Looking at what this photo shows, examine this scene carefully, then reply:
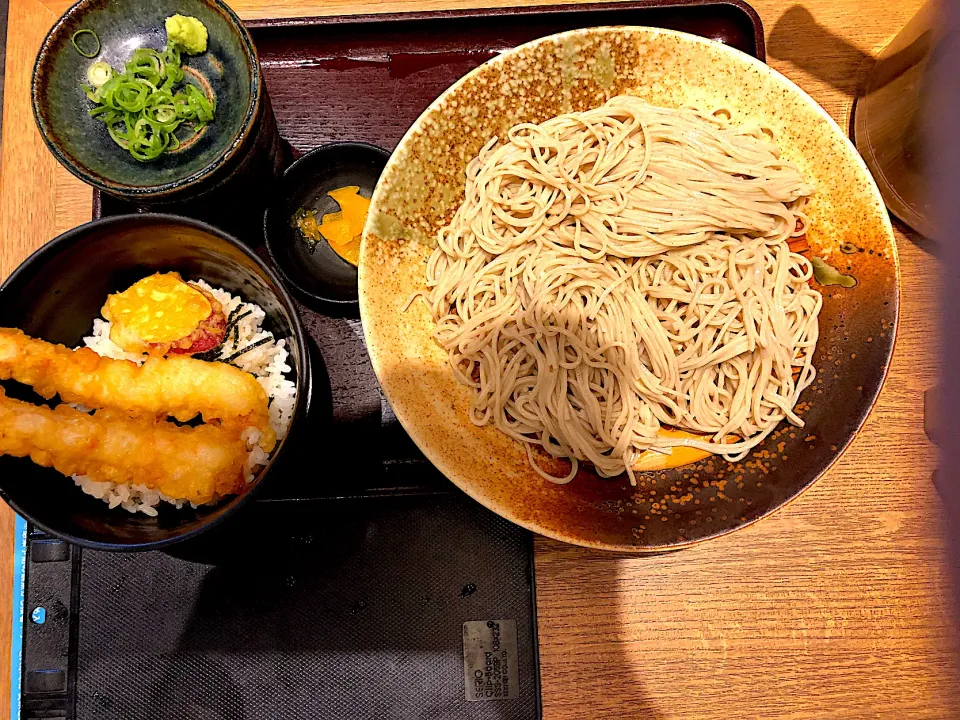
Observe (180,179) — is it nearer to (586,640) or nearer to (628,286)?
(628,286)

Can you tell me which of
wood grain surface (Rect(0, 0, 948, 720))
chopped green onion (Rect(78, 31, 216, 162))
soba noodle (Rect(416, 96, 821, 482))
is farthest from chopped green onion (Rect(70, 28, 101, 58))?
wood grain surface (Rect(0, 0, 948, 720))

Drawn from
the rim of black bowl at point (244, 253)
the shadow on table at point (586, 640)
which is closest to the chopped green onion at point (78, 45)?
the rim of black bowl at point (244, 253)

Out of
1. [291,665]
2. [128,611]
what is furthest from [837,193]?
[128,611]

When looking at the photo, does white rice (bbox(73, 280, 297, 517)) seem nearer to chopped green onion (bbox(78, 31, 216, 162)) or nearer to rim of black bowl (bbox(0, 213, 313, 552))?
rim of black bowl (bbox(0, 213, 313, 552))

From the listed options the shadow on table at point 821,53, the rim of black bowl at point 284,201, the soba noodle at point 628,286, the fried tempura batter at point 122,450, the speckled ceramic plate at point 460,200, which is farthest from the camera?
the shadow on table at point 821,53

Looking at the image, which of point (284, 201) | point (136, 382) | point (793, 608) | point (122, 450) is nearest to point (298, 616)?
point (122, 450)

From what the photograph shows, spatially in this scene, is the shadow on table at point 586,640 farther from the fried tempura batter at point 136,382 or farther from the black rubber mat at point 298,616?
the fried tempura batter at point 136,382
